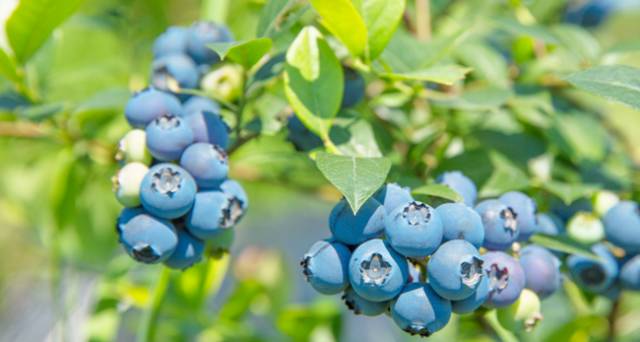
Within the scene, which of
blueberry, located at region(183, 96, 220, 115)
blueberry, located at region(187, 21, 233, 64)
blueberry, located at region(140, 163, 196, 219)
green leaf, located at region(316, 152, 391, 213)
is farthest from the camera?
blueberry, located at region(187, 21, 233, 64)

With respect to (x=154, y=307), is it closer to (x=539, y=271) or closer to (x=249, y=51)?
(x=249, y=51)

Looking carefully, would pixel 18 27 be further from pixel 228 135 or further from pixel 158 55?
pixel 228 135

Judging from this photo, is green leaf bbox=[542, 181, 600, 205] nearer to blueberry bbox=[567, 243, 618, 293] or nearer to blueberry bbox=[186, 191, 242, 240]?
blueberry bbox=[567, 243, 618, 293]

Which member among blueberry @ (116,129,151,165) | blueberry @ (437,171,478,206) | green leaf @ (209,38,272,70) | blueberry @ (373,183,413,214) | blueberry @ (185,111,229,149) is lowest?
blueberry @ (437,171,478,206)

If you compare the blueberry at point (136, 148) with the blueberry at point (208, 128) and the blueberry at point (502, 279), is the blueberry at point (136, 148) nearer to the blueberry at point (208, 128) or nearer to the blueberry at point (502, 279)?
the blueberry at point (208, 128)

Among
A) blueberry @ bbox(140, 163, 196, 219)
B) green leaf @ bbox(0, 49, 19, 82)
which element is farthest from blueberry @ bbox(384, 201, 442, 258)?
green leaf @ bbox(0, 49, 19, 82)

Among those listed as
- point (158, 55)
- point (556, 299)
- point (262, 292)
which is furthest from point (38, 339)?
point (158, 55)
